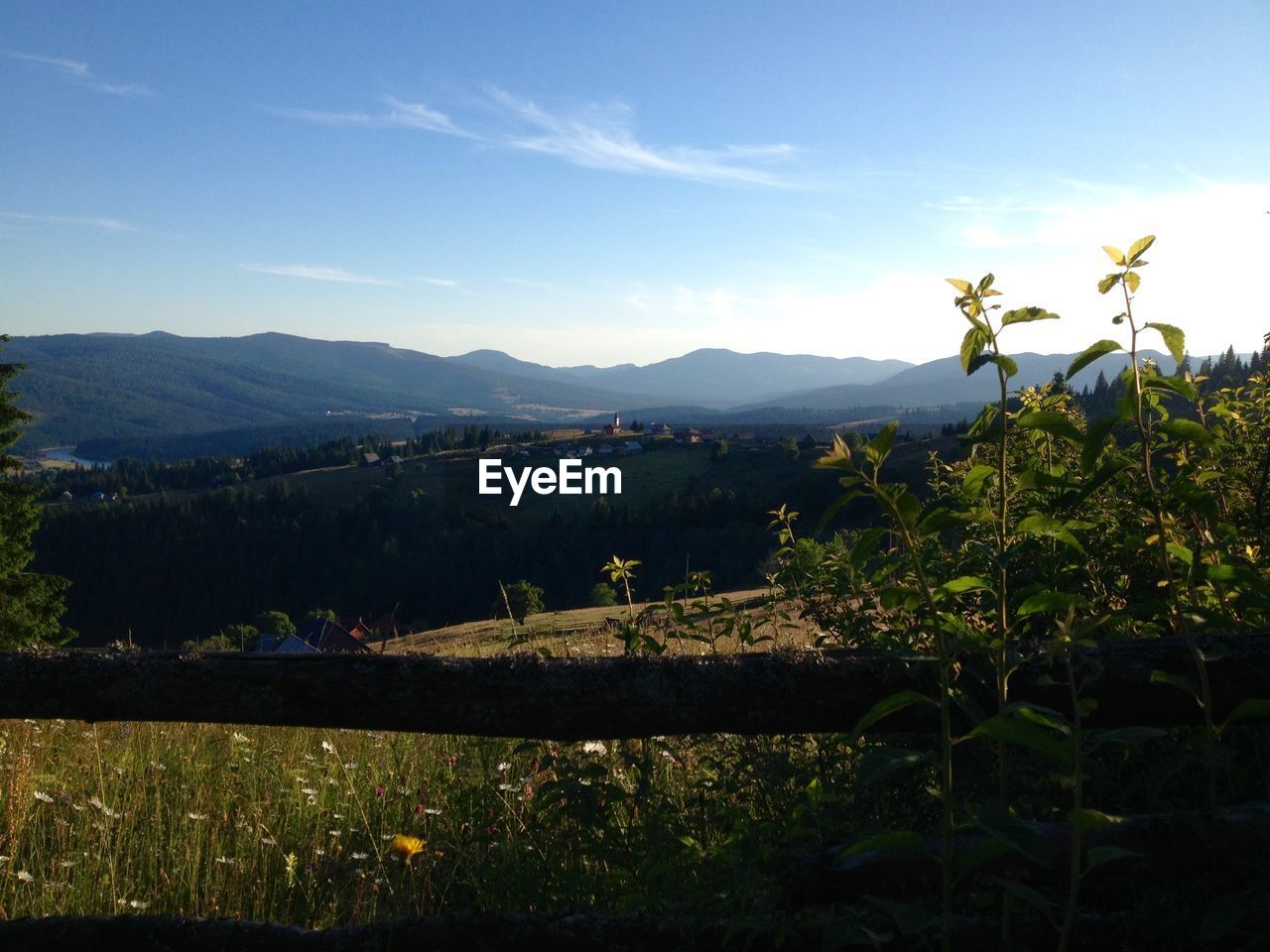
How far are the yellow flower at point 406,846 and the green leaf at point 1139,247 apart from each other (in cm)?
310

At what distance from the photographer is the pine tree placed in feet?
69.6

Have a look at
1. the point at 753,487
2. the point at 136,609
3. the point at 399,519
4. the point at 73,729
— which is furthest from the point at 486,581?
the point at 73,729

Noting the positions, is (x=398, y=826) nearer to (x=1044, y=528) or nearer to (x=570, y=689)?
(x=570, y=689)

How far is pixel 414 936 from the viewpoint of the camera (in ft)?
7.93

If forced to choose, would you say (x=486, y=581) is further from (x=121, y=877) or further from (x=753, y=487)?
(x=121, y=877)

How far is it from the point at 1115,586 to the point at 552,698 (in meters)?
2.26

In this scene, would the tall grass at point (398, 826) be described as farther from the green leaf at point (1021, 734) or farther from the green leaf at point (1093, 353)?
the green leaf at point (1093, 353)

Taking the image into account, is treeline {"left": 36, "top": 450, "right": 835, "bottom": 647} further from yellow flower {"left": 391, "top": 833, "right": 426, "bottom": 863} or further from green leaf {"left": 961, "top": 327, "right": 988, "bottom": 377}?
green leaf {"left": 961, "top": 327, "right": 988, "bottom": 377}

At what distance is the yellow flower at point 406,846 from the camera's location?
10.7 feet

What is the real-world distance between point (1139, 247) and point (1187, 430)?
1.52 ft

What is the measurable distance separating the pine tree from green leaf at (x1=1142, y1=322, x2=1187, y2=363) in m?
24.7

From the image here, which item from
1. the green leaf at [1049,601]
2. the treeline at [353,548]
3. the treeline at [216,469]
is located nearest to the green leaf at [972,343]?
the green leaf at [1049,601]

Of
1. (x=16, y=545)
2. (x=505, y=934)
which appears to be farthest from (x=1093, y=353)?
(x=16, y=545)

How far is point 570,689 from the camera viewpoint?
2.56 meters
